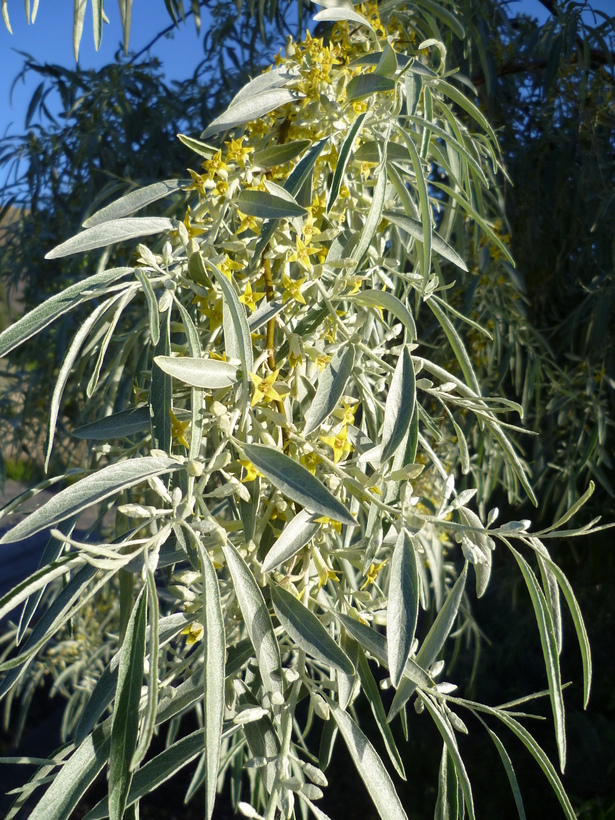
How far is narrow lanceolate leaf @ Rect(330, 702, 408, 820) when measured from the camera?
1.41 ft

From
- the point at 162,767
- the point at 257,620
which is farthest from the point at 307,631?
the point at 162,767

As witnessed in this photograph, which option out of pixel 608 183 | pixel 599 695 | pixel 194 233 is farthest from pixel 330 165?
pixel 599 695

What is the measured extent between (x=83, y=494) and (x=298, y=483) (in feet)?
0.39

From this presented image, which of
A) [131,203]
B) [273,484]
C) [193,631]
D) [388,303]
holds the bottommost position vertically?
[193,631]

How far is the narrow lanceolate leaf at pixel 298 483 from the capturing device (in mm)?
380

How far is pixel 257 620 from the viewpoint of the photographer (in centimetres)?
40

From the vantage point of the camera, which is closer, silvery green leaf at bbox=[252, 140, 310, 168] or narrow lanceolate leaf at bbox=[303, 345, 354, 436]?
narrow lanceolate leaf at bbox=[303, 345, 354, 436]

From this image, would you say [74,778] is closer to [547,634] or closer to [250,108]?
[547,634]

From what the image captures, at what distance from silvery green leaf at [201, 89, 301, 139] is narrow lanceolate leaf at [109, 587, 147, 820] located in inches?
13.6

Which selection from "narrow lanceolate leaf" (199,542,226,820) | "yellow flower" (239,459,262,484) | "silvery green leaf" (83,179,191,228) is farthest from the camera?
"silvery green leaf" (83,179,191,228)

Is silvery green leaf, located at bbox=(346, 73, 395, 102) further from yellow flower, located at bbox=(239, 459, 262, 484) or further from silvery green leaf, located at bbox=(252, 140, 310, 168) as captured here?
yellow flower, located at bbox=(239, 459, 262, 484)

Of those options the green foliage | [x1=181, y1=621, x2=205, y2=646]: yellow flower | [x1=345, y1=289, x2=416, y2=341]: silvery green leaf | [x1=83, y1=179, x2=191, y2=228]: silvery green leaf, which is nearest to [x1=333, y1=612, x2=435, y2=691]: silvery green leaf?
the green foliage

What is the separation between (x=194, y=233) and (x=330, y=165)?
16 cm

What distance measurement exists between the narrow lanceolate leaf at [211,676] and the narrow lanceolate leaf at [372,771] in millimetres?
116
